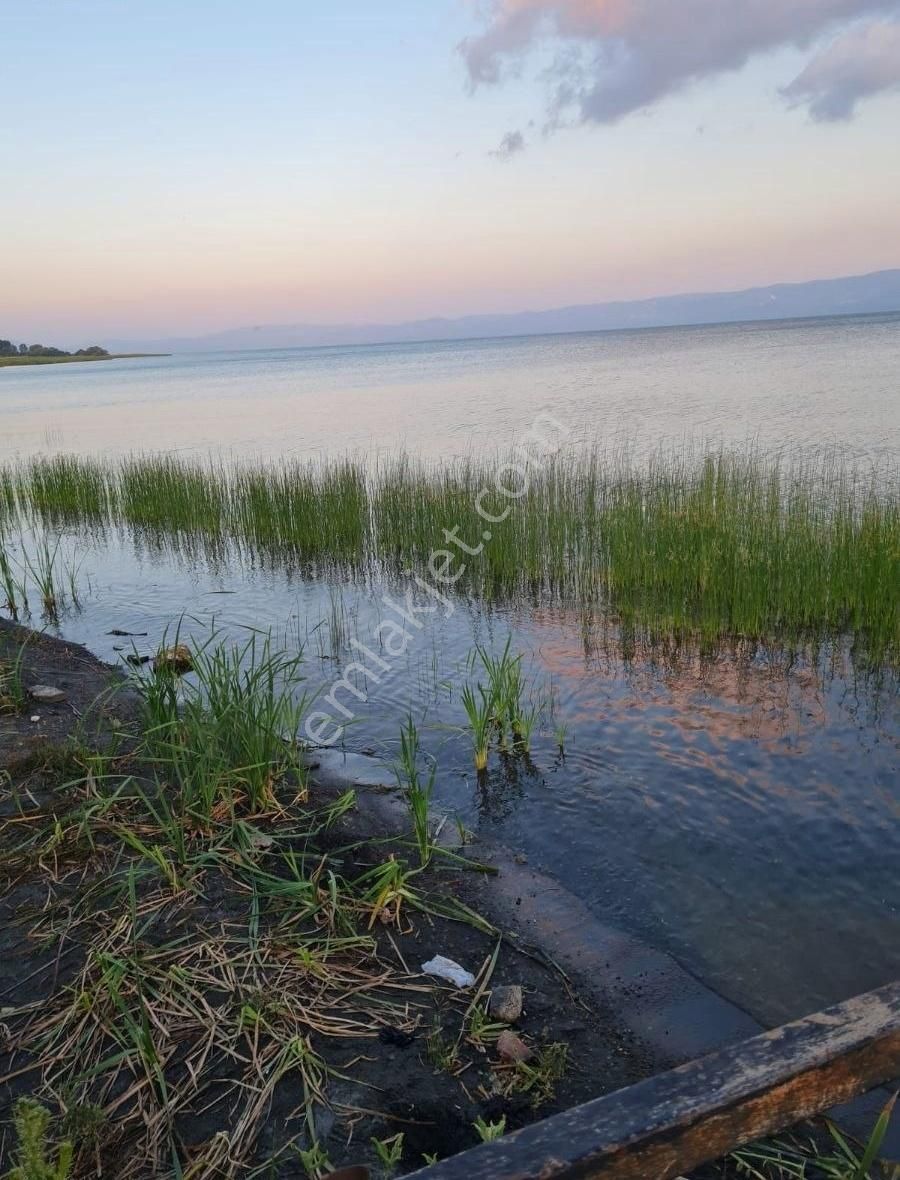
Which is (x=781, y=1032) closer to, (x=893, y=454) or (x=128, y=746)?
(x=128, y=746)

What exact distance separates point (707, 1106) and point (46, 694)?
460 centimetres

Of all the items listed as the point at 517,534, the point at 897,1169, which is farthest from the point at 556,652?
the point at 897,1169

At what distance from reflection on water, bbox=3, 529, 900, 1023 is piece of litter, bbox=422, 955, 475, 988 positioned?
94 cm

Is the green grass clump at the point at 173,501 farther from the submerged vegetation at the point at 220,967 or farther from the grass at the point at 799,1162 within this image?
the grass at the point at 799,1162

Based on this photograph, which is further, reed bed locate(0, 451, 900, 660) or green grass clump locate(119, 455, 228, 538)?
green grass clump locate(119, 455, 228, 538)

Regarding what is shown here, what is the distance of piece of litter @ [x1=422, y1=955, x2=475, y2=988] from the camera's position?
2.79 m

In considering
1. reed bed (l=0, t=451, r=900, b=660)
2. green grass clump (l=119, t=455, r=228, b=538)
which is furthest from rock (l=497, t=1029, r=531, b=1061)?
green grass clump (l=119, t=455, r=228, b=538)

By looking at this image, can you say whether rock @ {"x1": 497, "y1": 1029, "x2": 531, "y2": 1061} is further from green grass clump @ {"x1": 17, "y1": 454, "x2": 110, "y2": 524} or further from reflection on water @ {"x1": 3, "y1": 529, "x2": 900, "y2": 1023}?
green grass clump @ {"x1": 17, "y1": 454, "x2": 110, "y2": 524}

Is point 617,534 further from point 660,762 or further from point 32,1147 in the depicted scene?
point 32,1147

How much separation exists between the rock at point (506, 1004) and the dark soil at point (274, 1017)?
0.12 ft

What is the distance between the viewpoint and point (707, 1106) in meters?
1.35

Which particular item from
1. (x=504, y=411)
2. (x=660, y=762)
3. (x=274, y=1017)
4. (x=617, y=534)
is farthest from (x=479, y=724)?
(x=504, y=411)

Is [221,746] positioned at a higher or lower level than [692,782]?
higher

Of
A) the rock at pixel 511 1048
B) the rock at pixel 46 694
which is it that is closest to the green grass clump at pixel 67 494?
the rock at pixel 46 694
